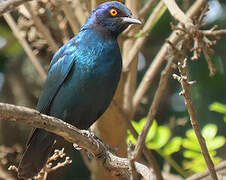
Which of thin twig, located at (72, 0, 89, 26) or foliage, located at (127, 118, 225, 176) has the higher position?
thin twig, located at (72, 0, 89, 26)

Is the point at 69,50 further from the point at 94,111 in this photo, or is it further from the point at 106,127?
the point at 106,127

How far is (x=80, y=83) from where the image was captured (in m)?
3.63

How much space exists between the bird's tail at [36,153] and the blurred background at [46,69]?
3.97 ft

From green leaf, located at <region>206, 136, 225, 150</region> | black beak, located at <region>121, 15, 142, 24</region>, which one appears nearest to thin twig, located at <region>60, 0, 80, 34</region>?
black beak, located at <region>121, 15, 142, 24</region>

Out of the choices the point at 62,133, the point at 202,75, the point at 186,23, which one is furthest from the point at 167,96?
the point at 62,133

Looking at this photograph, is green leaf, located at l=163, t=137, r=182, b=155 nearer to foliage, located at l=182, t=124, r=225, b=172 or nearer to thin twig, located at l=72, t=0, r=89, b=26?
foliage, located at l=182, t=124, r=225, b=172

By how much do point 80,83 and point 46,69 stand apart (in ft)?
6.37

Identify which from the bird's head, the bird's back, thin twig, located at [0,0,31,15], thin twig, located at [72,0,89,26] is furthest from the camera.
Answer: thin twig, located at [72,0,89,26]

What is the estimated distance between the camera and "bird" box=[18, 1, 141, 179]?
365 cm

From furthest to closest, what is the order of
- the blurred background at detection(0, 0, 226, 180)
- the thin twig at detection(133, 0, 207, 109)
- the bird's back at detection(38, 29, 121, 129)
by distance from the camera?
the blurred background at detection(0, 0, 226, 180), the thin twig at detection(133, 0, 207, 109), the bird's back at detection(38, 29, 121, 129)

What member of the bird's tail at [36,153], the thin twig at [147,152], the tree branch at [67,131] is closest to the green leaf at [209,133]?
the thin twig at [147,152]

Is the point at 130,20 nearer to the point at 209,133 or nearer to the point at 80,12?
the point at 80,12

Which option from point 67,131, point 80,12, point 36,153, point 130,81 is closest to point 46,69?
point 80,12

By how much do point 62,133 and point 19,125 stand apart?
10.0ft
